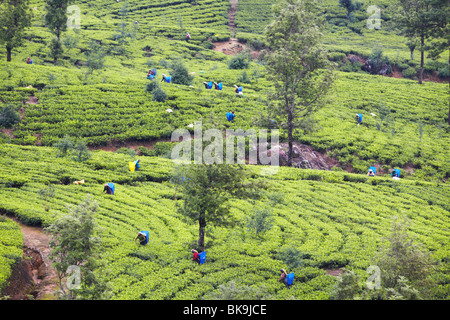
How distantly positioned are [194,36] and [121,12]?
47.9 ft

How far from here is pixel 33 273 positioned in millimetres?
17375

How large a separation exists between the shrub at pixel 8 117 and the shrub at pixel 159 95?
11.2 m

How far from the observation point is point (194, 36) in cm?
6006

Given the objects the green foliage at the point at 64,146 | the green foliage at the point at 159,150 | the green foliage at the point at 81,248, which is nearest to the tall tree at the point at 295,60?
the green foliage at the point at 159,150

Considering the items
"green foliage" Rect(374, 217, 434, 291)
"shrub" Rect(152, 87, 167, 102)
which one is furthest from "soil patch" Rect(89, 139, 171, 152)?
Answer: "green foliage" Rect(374, 217, 434, 291)

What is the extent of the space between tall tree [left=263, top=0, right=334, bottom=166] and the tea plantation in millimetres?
1266

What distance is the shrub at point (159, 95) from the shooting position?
36.9 m

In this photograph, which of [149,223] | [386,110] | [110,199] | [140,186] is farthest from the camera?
[386,110]

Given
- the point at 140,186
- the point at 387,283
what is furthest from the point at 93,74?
the point at 387,283

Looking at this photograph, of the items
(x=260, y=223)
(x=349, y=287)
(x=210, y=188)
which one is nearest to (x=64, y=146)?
(x=210, y=188)

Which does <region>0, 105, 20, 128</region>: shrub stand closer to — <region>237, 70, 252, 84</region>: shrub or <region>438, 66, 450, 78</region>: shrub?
<region>237, 70, 252, 84</region>: shrub
